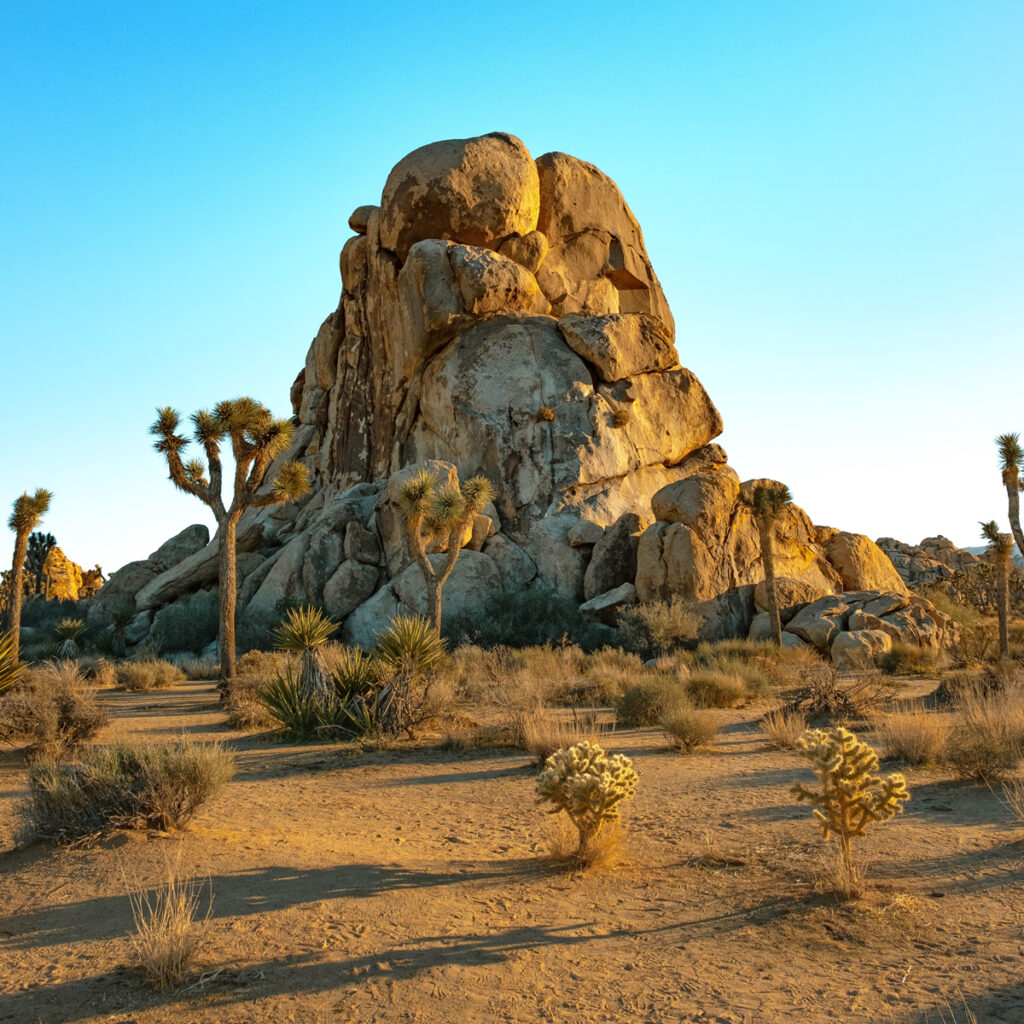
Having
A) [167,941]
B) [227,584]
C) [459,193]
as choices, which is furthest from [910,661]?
[459,193]

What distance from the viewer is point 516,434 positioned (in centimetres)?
3028

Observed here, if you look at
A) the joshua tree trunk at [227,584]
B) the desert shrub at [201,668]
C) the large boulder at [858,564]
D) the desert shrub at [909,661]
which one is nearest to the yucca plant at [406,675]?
the joshua tree trunk at [227,584]

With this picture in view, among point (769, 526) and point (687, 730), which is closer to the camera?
point (687, 730)

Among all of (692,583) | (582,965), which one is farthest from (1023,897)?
(692,583)

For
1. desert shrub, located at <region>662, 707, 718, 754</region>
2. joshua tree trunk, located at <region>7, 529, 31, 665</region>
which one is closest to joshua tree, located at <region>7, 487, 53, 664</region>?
joshua tree trunk, located at <region>7, 529, 31, 665</region>

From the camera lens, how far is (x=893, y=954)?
15.6ft

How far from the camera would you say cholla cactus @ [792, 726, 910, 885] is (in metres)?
5.49

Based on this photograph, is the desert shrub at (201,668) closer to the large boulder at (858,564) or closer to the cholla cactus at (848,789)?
the large boulder at (858,564)

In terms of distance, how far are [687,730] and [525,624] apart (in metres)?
14.8

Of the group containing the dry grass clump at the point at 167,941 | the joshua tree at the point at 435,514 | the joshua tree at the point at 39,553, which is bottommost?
the dry grass clump at the point at 167,941

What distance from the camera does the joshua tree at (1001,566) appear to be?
835 inches

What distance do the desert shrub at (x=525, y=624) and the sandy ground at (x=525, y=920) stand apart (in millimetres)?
16502

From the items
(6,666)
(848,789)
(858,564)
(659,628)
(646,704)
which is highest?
(858,564)

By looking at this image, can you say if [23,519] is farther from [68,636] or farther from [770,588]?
[770,588]
